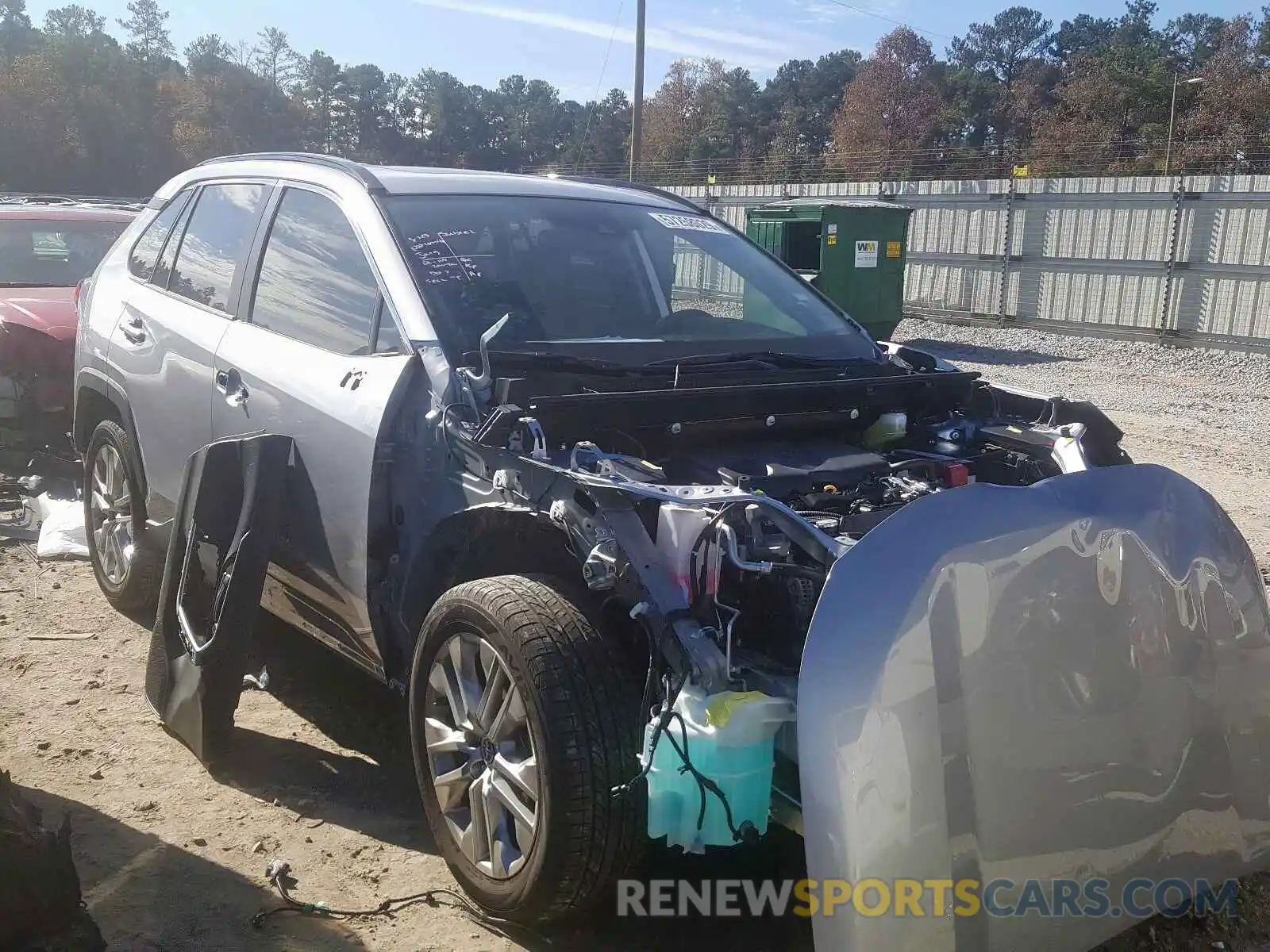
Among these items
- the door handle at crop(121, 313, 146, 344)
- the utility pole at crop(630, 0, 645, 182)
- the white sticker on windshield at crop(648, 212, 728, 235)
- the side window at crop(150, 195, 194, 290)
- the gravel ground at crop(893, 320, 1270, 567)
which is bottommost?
the gravel ground at crop(893, 320, 1270, 567)

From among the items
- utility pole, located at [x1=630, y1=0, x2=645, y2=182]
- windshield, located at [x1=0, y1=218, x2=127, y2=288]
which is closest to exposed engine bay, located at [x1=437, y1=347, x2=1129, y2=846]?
windshield, located at [x1=0, y1=218, x2=127, y2=288]

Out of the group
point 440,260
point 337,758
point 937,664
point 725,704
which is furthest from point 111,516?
point 937,664

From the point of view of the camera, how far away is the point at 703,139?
56.0 m

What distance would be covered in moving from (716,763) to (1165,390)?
1195 centimetres

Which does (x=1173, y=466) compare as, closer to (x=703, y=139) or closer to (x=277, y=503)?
(x=277, y=503)

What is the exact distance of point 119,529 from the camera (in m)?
5.03

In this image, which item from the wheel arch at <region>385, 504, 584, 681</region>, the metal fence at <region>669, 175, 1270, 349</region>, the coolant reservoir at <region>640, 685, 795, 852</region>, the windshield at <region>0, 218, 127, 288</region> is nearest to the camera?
the coolant reservoir at <region>640, 685, 795, 852</region>

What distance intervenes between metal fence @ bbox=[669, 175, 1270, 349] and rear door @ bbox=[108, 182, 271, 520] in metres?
14.1

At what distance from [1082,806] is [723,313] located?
231cm

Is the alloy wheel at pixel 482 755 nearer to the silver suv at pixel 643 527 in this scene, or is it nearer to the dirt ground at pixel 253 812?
the silver suv at pixel 643 527

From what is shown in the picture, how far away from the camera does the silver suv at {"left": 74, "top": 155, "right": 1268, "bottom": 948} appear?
2.24 m

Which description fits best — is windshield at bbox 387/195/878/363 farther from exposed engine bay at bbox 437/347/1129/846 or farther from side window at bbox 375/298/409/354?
exposed engine bay at bbox 437/347/1129/846

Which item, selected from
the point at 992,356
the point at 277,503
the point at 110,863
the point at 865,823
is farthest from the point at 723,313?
the point at 992,356

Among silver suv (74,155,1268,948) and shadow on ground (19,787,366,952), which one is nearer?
silver suv (74,155,1268,948)
